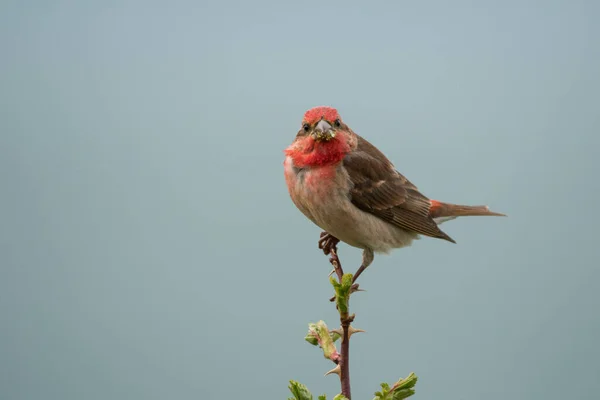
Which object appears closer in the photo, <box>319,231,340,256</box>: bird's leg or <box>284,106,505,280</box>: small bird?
<box>284,106,505,280</box>: small bird

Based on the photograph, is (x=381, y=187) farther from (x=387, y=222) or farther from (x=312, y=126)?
(x=312, y=126)

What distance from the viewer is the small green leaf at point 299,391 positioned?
2332 mm

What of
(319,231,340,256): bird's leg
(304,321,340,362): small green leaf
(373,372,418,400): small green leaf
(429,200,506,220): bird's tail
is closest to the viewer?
(373,372,418,400): small green leaf

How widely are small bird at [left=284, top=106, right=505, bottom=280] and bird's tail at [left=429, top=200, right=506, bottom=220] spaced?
0.17 meters

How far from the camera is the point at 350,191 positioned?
3855 mm

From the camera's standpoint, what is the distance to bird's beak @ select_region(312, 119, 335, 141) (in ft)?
11.0

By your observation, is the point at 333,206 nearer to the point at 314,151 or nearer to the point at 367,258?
the point at 314,151

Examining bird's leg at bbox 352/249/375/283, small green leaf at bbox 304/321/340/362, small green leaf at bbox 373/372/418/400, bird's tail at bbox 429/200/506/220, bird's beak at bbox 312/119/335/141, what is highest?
bird's tail at bbox 429/200/506/220

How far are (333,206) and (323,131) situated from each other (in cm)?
54

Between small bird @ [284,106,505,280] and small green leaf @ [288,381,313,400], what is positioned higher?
small bird @ [284,106,505,280]

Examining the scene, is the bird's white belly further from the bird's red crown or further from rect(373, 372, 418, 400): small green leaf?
rect(373, 372, 418, 400): small green leaf

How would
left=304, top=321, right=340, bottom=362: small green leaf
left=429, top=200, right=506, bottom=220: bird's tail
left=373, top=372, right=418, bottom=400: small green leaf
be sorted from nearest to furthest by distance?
left=373, top=372, right=418, bottom=400: small green leaf, left=304, top=321, right=340, bottom=362: small green leaf, left=429, top=200, right=506, bottom=220: bird's tail

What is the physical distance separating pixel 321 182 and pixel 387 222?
743 millimetres

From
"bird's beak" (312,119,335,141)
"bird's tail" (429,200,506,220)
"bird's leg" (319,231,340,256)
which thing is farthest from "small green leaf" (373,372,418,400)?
"bird's tail" (429,200,506,220)
